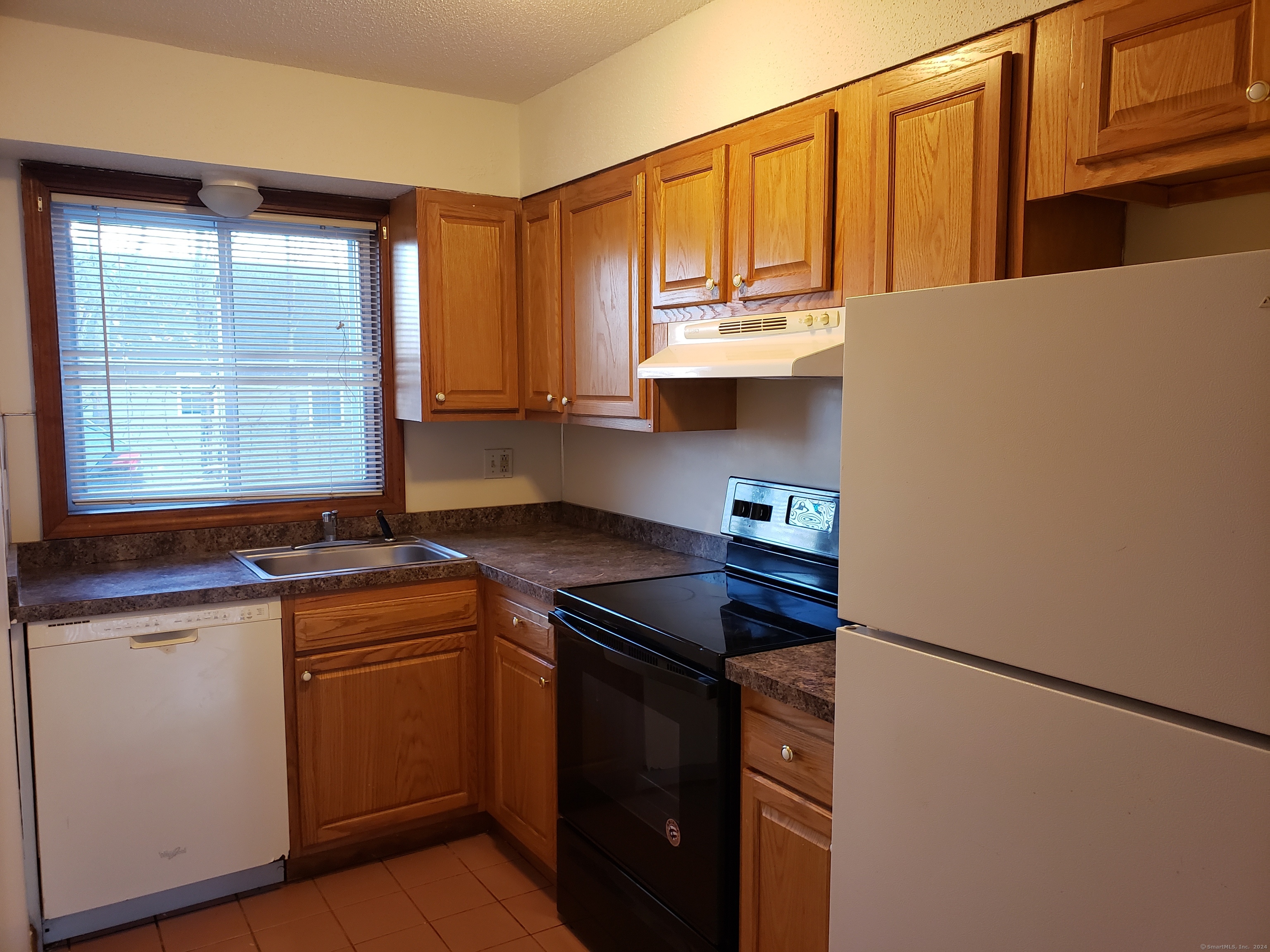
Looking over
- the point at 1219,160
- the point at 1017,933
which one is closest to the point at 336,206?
the point at 1219,160

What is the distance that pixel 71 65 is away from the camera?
2.51 meters

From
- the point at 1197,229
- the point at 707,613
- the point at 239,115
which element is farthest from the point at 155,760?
the point at 1197,229

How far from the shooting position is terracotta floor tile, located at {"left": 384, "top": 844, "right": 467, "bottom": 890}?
107 inches

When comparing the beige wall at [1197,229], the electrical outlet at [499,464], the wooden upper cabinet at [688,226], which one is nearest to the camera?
the beige wall at [1197,229]

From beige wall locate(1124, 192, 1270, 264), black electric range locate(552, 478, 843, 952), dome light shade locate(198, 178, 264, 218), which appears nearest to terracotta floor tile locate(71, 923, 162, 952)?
black electric range locate(552, 478, 843, 952)

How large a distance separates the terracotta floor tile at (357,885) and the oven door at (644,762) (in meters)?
0.67

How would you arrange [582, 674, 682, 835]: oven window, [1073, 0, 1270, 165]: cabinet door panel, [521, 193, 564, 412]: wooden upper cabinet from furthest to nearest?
1. [521, 193, 564, 412]: wooden upper cabinet
2. [582, 674, 682, 835]: oven window
3. [1073, 0, 1270, 165]: cabinet door panel

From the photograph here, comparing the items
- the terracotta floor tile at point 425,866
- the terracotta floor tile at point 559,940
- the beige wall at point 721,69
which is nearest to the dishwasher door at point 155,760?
the terracotta floor tile at point 425,866

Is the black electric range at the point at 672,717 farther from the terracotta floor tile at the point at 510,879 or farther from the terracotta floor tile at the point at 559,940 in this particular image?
the terracotta floor tile at the point at 510,879

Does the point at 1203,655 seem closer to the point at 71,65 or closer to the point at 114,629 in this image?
the point at 114,629

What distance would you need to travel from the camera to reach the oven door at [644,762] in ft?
6.08

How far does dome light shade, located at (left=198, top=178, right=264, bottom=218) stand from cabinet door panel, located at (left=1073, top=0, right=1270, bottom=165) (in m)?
2.35

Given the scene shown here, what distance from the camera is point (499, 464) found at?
354 centimetres

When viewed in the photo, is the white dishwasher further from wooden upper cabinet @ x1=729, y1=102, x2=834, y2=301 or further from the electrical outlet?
wooden upper cabinet @ x1=729, y1=102, x2=834, y2=301
